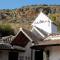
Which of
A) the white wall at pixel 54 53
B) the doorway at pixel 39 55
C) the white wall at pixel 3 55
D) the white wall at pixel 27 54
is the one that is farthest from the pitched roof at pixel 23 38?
the white wall at pixel 54 53

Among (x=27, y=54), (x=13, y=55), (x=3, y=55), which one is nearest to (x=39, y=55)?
(x=27, y=54)

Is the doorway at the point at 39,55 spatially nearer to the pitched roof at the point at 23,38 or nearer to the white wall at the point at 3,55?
the pitched roof at the point at 23,38

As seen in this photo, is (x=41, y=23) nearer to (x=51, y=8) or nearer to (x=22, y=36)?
(x=22, y=36)

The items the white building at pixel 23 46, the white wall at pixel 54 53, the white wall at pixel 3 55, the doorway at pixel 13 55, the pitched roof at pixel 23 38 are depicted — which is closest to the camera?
the white wall at pixel 54 53

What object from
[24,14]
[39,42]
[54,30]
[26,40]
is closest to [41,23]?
[54,30]

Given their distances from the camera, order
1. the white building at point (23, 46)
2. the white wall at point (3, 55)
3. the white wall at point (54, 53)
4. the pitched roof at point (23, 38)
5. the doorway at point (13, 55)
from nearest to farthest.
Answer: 1. the white wall at point (54, 53)
2. the white building at point (23, 46)
3. the pitched roof at point (23, 38)
4. the white wall at point (3, 55)
5. the doorway at point (13, 55)

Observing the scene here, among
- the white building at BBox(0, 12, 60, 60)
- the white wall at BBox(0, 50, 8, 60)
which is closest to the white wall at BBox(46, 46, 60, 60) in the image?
the white building at BBox(0, 12, 60, 60)

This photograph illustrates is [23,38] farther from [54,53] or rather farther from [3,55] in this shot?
[54,53]

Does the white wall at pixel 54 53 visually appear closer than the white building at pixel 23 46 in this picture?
Yes

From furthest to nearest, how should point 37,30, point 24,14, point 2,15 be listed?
point 24,14, point 2,15, point 37,30

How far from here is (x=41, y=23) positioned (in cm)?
4175

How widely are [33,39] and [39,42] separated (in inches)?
96.4

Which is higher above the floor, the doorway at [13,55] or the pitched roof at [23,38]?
the pitched roof at [23,38]

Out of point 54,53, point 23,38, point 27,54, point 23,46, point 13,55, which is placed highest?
point 23,38
